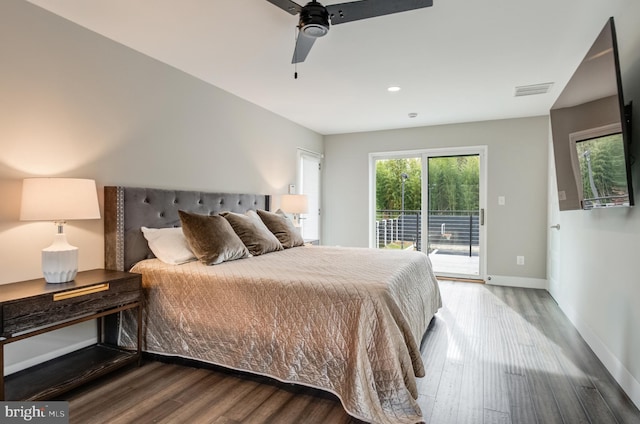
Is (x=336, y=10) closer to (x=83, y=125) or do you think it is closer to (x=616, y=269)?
(x=83, y=125)

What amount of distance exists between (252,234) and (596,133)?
2690 mm

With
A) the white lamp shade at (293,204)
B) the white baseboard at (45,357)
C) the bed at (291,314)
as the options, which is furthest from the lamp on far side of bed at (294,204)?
the white baseboard at (45,357)

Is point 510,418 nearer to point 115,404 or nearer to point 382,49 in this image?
point 115,404

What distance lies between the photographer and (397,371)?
1835mm

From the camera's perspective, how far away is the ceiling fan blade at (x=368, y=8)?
5.81ft

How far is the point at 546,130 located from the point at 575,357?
3312 mm

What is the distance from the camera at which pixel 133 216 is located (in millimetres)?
2771

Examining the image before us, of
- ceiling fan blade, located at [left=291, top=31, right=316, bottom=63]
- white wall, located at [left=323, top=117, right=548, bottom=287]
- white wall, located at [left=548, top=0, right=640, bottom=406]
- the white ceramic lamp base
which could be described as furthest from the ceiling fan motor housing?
white wall, located at [left=323, top=117, right=548, bottom=287]

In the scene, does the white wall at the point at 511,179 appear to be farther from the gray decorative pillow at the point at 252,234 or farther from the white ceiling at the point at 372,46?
the gray decorative pillow at the point at 252,234

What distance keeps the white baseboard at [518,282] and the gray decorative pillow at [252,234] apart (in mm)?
3478

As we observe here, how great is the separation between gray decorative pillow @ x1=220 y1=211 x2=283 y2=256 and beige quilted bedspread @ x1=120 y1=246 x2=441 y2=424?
395mm

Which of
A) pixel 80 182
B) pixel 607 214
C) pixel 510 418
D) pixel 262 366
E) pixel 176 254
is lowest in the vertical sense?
pixel 510 418

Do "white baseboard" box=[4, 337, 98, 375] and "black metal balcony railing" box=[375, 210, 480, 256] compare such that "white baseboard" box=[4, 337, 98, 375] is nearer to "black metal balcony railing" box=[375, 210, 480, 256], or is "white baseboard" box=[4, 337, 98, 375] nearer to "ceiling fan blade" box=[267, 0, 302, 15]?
"ceiling fan blade" box=[267, 0, 302, 15]

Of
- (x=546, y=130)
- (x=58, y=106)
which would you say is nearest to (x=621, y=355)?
(x=546, y=130)
